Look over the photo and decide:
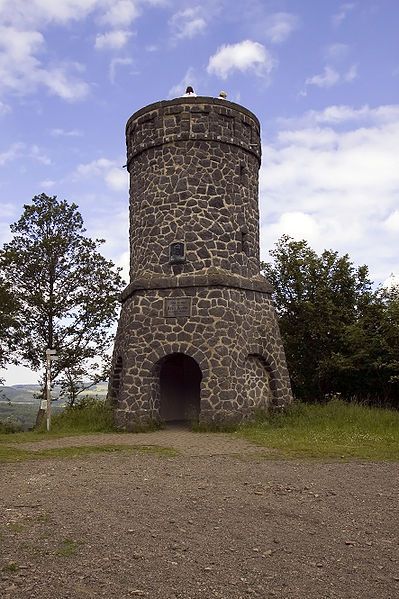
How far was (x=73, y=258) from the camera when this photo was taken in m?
21.5

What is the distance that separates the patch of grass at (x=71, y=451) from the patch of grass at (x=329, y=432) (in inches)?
94.8

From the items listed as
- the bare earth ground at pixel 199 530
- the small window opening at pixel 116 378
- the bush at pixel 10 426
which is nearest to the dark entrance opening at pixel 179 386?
the small window opening at pixel 116 378

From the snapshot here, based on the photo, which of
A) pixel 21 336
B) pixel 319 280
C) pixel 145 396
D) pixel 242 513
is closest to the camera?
pixel 242 513

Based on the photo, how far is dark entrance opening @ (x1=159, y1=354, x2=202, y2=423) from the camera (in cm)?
1914

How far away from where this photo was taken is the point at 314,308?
2109 cm

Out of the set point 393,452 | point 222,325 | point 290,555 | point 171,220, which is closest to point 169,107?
point 171,220

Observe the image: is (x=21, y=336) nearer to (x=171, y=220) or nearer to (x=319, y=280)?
(x=171, y=220)

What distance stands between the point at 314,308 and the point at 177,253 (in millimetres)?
7266

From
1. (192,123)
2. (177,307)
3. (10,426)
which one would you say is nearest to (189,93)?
(192,123)

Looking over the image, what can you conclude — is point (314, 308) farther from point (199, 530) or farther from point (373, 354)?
point (199, 530)

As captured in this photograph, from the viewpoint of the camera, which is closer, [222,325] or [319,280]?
[222,325]

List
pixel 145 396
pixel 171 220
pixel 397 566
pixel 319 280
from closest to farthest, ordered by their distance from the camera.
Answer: pixel 397 566, pixel 145 396, pixel 171 220, pixel 319 280

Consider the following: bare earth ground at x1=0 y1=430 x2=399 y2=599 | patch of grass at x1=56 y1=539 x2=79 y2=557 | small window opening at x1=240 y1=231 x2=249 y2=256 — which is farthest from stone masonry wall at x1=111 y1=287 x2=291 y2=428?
patch of grass at x1=56 y1=539 x2=79 y2=557

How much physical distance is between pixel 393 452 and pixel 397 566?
6.37 m
